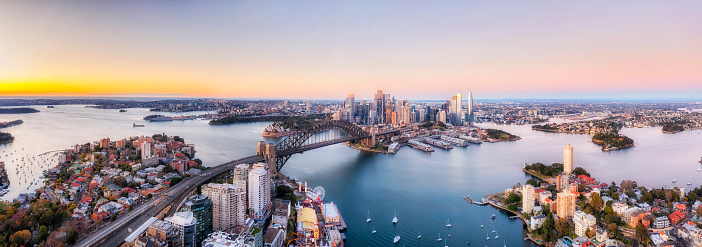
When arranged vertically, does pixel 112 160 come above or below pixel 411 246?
above

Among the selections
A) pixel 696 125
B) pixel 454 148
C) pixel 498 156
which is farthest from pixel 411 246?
pixel 696 125

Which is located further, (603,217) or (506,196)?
(506,196)

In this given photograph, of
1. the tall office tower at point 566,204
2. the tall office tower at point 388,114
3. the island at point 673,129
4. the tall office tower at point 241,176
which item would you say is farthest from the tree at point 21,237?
the island at point 673,129

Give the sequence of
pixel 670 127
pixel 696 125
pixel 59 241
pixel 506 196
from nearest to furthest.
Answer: pixel 59 241
pixel 506 196
pixel 670 127
pixel 696 125

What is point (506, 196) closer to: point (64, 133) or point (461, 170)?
point (461, 170)

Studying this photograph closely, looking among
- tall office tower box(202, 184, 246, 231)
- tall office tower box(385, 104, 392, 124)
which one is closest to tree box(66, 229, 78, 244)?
tall office tower box(202, 184, 246, 231)

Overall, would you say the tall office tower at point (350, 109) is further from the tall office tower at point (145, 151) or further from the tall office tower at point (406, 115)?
the tall office tower at point (145, 151)

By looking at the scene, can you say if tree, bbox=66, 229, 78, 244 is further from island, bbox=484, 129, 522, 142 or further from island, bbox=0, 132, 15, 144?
island, bbox=484, 129, 522, 142
